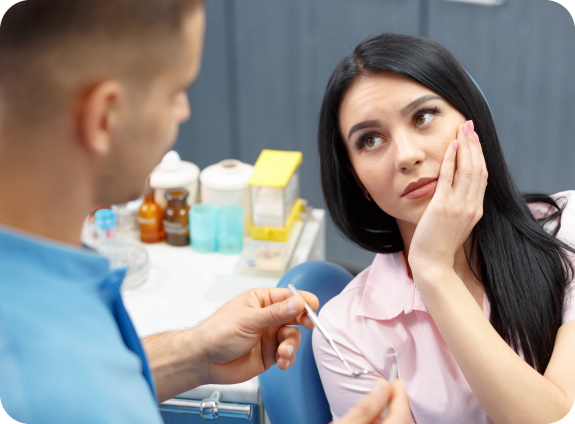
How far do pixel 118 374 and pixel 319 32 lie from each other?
9.08 feet

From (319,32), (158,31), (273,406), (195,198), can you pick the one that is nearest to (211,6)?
(319,32)

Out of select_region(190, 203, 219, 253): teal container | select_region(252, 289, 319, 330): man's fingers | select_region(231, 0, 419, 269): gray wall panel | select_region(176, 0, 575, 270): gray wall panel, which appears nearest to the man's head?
select_region(252, 289, 319, 330): man's fingers

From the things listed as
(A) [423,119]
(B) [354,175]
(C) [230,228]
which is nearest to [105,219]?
(C) [230,228]

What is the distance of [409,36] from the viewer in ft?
4.14

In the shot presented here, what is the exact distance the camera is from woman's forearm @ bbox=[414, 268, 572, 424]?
3.37ft

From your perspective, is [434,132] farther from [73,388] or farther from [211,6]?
[211,6]

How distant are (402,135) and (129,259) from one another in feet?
3.37

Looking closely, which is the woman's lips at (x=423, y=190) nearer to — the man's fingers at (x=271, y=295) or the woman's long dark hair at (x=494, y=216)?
the woman's long dark hair at (x=494, y=216)

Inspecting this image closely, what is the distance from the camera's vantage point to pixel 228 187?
201 cm

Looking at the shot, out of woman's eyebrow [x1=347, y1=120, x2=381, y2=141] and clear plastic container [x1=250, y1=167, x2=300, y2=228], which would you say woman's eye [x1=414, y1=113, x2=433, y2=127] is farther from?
clear plastic container [x1=250, y1=167, x2=300, y2=228]

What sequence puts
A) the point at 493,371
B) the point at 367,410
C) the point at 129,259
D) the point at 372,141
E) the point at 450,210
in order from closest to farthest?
the point at 367,410 < the point at 493,371 < the point at 450,210 < the point at 372,141 < the point at 129,259

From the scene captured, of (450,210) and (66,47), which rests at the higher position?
(66,47)

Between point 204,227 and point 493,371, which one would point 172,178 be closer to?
point 204,227

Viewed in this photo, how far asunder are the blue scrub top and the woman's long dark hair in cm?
79
